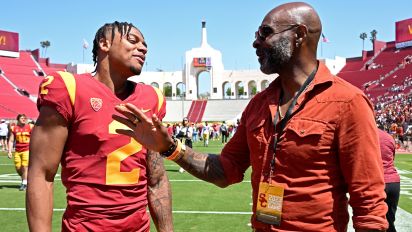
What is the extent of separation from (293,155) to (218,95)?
72.9 meters

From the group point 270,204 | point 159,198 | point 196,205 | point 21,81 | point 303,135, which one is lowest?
point 196,205

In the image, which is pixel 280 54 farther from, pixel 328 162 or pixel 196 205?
pixel 196 205

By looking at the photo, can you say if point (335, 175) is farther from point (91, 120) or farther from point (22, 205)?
point (22, 205)

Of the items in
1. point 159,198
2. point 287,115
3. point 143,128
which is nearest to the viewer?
point 287,115

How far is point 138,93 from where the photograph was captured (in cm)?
326

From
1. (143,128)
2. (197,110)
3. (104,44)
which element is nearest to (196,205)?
(104,44)

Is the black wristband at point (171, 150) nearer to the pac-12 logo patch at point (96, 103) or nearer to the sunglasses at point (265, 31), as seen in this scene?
the pac-12 logo patch at point (96, 103)

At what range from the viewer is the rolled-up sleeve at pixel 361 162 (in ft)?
7.20

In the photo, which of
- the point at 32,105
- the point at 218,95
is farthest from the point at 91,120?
the point at 218,95

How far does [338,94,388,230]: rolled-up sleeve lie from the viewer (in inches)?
86.4

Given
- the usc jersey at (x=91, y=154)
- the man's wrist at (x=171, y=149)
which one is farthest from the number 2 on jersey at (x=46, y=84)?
the man's wrist at (x=171, y=149)

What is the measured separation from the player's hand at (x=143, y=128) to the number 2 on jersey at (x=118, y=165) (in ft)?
1.30

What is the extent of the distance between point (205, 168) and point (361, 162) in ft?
3.02

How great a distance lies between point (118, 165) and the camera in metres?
2.95
